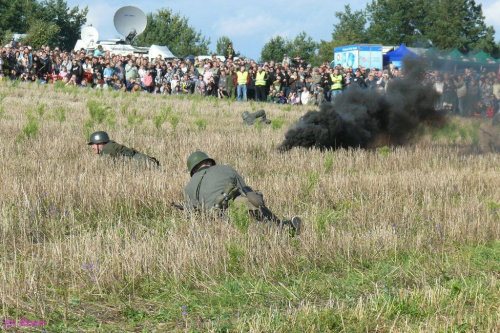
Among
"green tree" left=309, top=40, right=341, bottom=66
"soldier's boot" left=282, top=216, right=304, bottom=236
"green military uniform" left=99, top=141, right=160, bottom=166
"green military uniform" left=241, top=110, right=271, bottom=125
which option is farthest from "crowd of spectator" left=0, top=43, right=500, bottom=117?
"green tree" left=309, top=40, right=341, bottom=66

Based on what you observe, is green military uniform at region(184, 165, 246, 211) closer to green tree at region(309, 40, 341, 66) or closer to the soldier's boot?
the soldier's boot

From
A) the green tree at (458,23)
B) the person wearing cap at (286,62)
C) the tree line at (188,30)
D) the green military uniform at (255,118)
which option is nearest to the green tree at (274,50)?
the tree line at (188,30)

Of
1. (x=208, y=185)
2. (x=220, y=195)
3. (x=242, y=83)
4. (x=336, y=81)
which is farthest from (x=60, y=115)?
(x=242, y=83)

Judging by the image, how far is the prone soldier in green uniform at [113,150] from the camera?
11.8 metres

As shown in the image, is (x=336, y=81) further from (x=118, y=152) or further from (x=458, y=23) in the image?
(x=458, y=23)

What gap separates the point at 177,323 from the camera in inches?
200

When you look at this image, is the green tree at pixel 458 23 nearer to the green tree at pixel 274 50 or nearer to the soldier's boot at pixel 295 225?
the green tree at pixel 274 50

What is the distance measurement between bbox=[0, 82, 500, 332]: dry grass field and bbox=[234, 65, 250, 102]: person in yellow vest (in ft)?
60.2

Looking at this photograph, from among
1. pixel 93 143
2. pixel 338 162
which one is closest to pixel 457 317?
pixel 338 162

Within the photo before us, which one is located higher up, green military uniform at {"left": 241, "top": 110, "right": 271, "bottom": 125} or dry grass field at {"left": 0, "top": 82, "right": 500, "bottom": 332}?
green military uniform at {"left": 241, "top": 110, "right": 271, "bottom": 125}

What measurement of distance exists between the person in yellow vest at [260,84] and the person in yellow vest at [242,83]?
0.54m

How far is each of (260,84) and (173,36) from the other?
68.0 metres

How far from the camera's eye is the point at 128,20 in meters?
58.8

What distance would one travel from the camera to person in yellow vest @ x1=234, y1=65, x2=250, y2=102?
30.8 m
